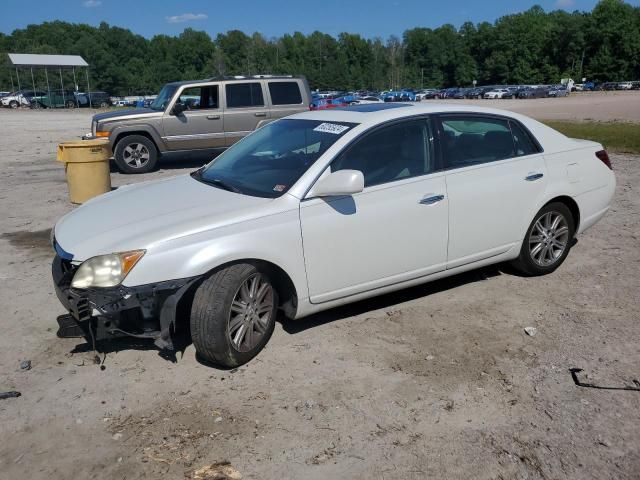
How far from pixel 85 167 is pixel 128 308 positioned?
598 centimetres

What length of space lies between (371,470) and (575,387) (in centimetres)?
147

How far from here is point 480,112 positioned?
5.00 meters

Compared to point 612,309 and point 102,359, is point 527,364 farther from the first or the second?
point 102,359

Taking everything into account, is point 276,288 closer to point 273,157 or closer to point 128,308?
point 128,308

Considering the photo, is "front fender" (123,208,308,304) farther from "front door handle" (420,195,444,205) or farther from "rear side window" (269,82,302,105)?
"rear side window" (269,82,302,105)

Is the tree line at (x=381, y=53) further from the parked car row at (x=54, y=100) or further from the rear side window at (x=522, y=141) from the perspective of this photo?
the rear side window at (x=522, y=141)

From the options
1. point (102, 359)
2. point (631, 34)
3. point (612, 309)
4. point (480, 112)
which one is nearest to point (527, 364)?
point (612, 309)

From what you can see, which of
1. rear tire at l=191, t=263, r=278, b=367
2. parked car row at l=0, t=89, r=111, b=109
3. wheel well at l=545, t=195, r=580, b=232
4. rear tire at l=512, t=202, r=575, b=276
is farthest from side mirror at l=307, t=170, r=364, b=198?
parked car row at l=0, t=89, r=111, b=109

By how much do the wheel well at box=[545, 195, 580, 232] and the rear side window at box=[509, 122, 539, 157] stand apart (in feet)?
1.60

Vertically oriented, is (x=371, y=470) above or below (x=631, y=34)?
below

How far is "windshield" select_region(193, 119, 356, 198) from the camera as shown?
13.6 feet

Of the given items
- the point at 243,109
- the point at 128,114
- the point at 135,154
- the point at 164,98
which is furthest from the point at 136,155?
the point at 243,109

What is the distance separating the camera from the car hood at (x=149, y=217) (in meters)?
3.62

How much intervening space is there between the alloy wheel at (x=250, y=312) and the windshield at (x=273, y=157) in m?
0.63
